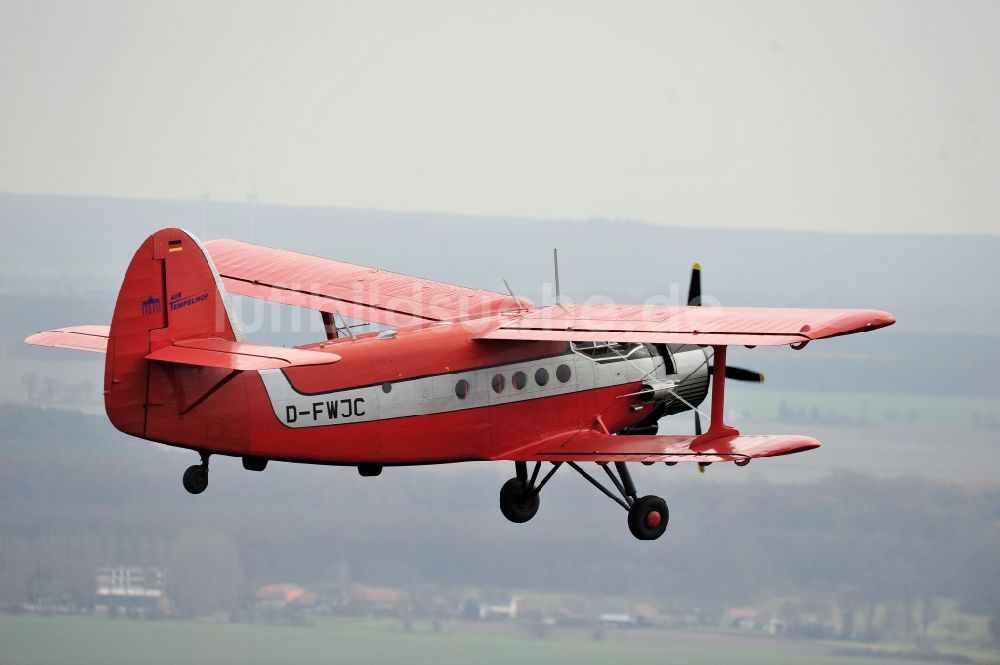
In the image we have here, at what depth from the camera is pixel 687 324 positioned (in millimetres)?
21641

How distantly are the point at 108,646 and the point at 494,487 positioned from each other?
1983 cm

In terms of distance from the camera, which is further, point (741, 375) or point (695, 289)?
point (741, 375)

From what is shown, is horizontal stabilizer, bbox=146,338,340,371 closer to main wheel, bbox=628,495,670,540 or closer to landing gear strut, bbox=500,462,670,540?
landing gear strut, bbox=500,462,670,540

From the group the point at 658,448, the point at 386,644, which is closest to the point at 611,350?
the point at 658,448

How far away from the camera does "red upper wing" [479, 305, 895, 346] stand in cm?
2025

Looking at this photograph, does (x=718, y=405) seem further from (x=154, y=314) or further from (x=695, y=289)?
(x=154, y=314)

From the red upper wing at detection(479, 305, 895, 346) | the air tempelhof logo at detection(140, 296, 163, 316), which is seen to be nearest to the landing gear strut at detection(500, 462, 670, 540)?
the red upper wing at detection(479, 305, 895, 346)

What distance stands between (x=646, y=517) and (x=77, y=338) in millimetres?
7619

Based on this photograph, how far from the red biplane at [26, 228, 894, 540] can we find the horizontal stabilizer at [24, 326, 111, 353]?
0.03 meters

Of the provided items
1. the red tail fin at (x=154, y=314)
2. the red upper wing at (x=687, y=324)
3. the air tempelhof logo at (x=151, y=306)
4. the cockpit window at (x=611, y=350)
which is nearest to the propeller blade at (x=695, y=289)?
the cockpit window at (x=611, y=350)

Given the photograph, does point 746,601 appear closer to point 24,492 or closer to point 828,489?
point 828,489

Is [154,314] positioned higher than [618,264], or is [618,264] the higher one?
[618,264]

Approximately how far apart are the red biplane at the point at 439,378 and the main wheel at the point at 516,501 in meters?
0.02

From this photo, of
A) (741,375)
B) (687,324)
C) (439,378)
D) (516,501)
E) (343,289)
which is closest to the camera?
(687,324)
